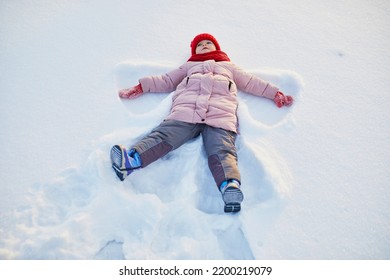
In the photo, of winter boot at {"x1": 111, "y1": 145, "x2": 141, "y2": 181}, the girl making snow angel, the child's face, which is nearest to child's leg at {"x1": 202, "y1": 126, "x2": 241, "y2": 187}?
the girl making snow angel

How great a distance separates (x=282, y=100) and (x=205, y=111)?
1.96 feet

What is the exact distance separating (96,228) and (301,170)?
3.74 feet

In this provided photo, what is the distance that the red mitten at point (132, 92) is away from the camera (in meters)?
1.98

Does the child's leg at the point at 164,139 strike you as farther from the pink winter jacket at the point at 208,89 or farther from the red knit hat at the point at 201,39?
the red knit hat at the point at 201,39

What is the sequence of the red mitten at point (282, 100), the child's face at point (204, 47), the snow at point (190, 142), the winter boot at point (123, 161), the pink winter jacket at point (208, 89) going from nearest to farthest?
the snow at point (190, 142), the winter boot at point (123, 161), the pink winter jacket at point (208, 89), the red mitten at point (282, 100), the child's face at point (204, 47)

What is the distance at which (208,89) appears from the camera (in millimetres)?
1854

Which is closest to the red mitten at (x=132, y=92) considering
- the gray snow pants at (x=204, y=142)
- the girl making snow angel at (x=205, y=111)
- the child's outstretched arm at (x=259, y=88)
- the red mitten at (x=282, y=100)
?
the girl making snow angel at (x=205, y=111)

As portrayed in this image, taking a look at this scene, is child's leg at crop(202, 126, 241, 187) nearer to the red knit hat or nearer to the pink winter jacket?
the pink winter jacket

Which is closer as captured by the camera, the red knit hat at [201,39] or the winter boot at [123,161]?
the winter boot at [123,161]

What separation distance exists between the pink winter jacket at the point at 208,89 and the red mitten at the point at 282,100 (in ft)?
0.10

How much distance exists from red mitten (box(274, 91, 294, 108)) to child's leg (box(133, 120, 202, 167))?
0.61 meters

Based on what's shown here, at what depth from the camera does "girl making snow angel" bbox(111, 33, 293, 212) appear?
1477 millimetres

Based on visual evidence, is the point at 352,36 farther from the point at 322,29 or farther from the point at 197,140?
the point at 197,140
